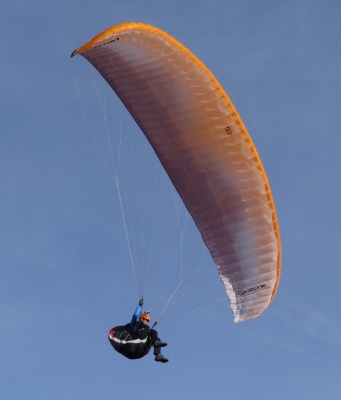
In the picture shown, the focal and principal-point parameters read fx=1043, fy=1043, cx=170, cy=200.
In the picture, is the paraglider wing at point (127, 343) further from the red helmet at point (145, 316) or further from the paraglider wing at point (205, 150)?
the paraglider wing at point (205, 150)

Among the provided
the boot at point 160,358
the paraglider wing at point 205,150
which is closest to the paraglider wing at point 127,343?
the boot at point 160,358

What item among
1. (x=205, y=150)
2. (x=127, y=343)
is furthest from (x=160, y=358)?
(x=205, y=150)

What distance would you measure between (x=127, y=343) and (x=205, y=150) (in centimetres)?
665

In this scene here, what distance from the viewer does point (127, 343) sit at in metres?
31.9

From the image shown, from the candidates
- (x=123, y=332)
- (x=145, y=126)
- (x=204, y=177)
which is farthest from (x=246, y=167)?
(x=123, y=332)

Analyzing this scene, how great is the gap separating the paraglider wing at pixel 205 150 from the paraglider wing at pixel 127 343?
4.78m

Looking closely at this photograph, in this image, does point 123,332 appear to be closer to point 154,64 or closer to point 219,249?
point 219,249

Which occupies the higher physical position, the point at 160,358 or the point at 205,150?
the point at 205,150

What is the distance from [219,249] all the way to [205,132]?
4420 mm

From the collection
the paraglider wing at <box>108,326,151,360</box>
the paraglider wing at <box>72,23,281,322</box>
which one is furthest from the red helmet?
the paraglider wing at <box>72,23,281,322</box>

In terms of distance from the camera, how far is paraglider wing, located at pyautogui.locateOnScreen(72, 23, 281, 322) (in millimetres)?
32062

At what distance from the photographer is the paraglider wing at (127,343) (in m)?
32.0

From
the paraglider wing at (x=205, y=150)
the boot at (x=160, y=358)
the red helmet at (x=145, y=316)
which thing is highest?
the paraglider wing at (x=205, y=150)

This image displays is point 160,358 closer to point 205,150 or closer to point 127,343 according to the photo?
point 127,343
